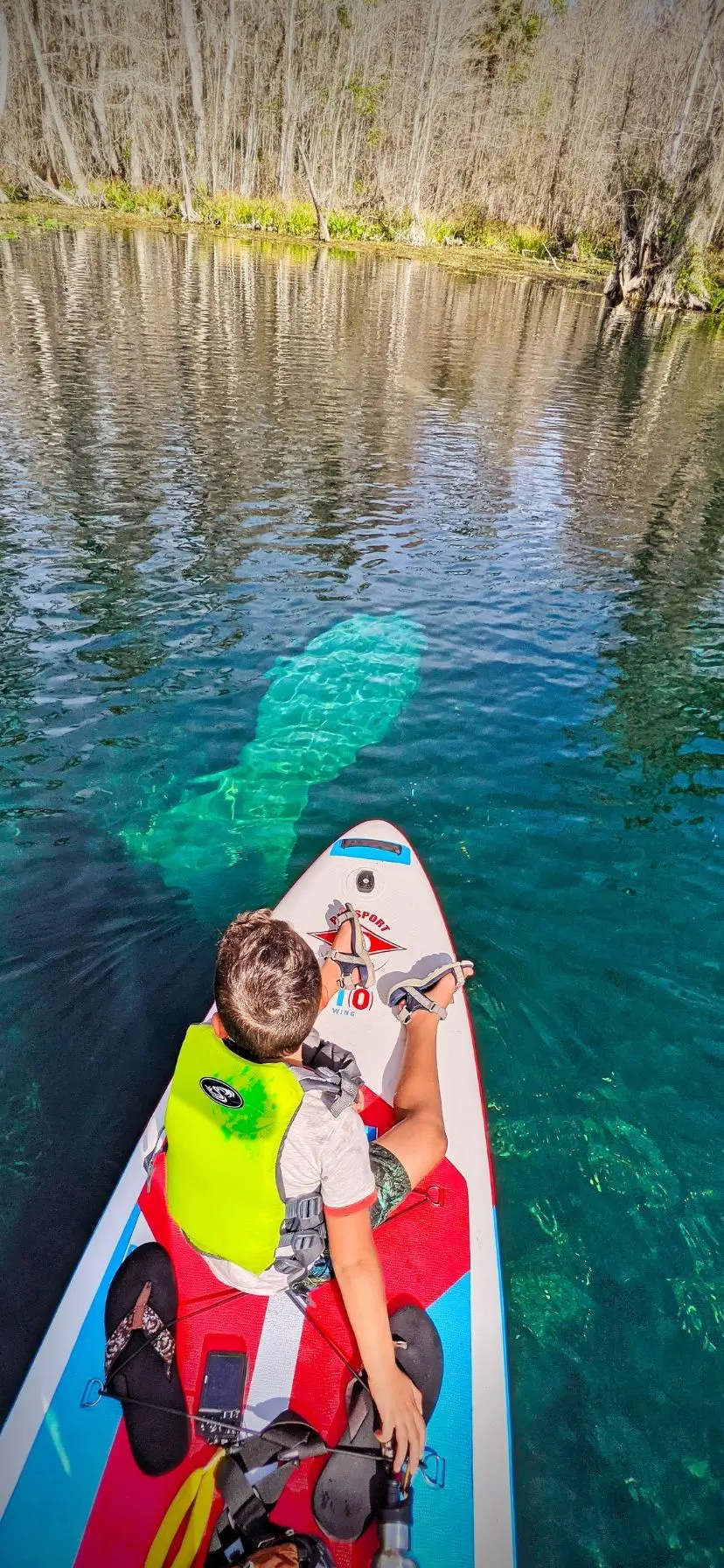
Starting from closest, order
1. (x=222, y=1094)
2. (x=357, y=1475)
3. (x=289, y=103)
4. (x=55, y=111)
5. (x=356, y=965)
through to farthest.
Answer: (x=222, y=1094) → (x=357, y=1475) → (x=356, y=965) → (x=55, y=111) → (x=289, y=103)

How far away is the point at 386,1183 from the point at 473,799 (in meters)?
4.25

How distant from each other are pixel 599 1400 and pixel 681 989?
259 centimetres

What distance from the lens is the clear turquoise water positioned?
12.5ft

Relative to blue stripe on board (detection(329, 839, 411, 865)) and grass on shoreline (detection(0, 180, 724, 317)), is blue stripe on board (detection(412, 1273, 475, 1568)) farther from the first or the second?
grass on shoreline (detection(0, 180, 724, 317))

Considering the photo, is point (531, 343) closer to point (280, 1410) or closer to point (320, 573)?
point (320, 573)

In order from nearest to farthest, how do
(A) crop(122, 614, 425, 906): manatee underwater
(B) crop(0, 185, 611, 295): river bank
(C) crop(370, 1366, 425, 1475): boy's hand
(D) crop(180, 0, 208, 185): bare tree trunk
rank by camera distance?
(C) crop(370, 1366, 425, 1475): boy's hand
(A) crop(122, 614, 425, 906): manatee underwater
(B) crop(0, 185, 611, 295): river bank
(D) crop(180, 0, 208, 185): bare tree trunk

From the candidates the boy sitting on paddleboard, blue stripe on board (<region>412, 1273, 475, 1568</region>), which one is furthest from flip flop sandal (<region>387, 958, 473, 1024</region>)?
the boy sitting on paddleboard

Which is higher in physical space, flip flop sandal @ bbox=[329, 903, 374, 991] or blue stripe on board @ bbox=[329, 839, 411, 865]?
blue stripe on board @ bbox=[329, 839, 411, 865]

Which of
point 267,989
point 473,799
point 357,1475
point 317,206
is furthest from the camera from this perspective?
point 317,206

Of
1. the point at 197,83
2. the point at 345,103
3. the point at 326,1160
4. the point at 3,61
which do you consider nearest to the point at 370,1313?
the point at 326,1160

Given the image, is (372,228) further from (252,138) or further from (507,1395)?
(507,1395)

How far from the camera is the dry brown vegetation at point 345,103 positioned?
2028 inches

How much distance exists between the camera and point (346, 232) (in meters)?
57.1

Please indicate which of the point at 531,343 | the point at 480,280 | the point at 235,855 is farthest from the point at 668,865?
the point at 480,280
